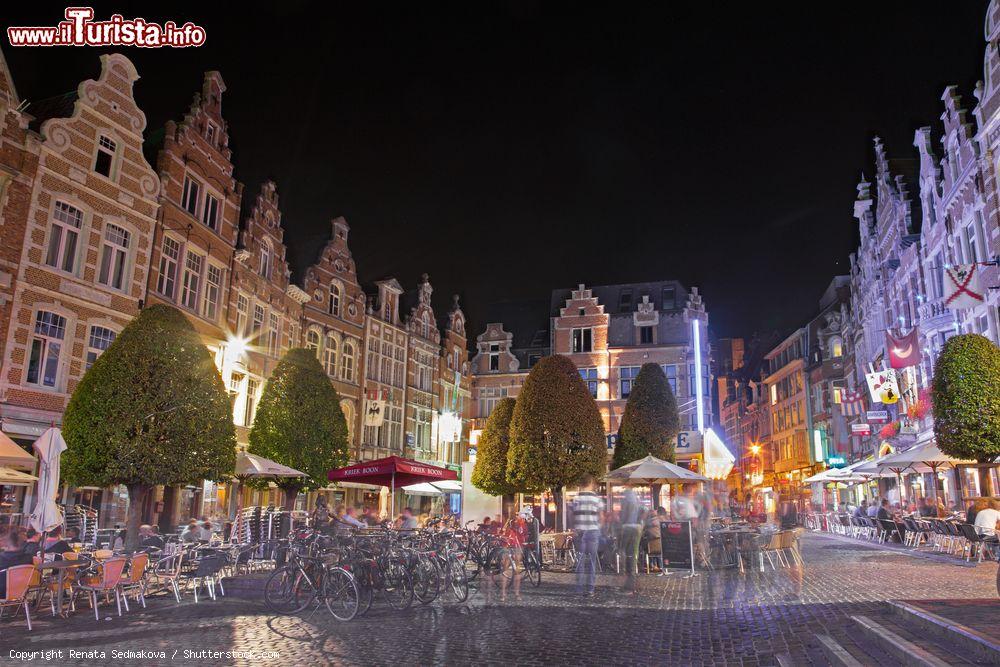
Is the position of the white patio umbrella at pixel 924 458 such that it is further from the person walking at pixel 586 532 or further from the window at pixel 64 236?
the window at pixel 64 236

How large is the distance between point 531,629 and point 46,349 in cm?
1574

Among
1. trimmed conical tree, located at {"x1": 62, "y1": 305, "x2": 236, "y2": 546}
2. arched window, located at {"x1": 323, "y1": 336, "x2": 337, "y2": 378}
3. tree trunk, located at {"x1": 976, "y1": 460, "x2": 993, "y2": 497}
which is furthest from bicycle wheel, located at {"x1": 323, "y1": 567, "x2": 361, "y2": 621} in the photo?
arched window, located at {"x1": 323, "y1": 336, "x2": 337, "y2": 378}

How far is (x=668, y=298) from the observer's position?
5134cm

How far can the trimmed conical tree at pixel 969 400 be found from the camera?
16.6 m

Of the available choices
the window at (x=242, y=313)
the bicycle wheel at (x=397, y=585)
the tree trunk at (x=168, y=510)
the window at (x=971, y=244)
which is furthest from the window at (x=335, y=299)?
the window at (x=971, y=244)

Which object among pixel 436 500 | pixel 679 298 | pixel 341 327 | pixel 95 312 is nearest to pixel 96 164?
pixel 95 312

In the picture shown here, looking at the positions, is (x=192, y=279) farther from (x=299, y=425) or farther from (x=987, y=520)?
(x=987, y=520)

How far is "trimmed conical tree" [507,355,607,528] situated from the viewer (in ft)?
68.7

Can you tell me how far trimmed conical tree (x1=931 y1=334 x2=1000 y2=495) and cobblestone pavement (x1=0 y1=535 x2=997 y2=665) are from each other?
417 centimetres

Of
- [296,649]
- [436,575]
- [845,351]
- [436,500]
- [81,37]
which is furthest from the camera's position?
[845,351]

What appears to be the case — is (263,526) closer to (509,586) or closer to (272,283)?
(509,586)

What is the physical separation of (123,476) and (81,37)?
10058 mm

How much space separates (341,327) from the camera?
35.4 meters

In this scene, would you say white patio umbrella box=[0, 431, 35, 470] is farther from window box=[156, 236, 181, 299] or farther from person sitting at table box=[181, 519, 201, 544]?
window box=[156, 236, 181, 299]
